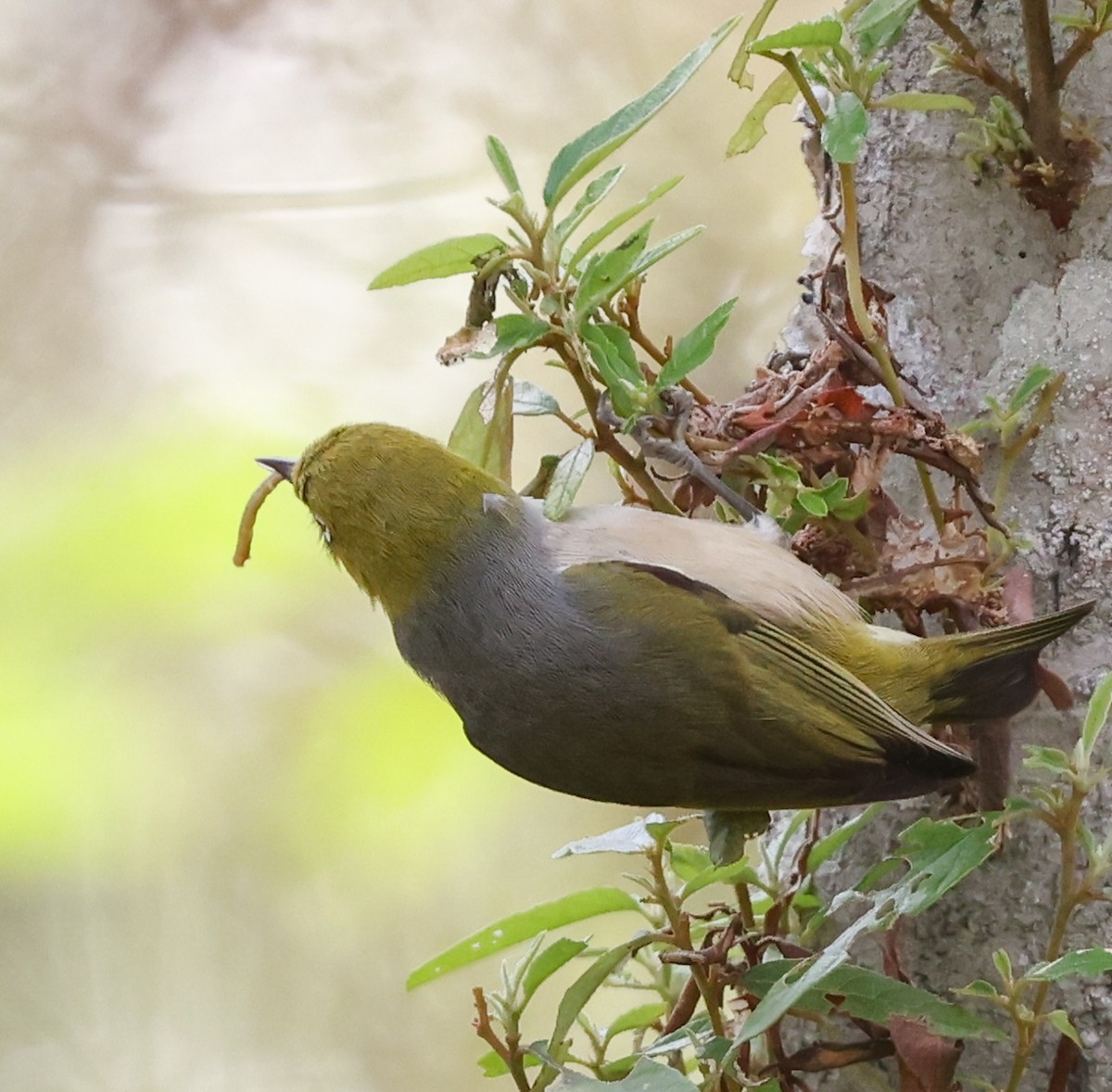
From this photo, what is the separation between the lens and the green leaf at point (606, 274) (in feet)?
2.41

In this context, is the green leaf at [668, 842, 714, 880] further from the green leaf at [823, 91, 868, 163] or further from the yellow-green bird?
the green leaf at [823, 91, 868, 163]

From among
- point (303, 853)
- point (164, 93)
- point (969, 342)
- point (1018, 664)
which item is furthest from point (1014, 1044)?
point (164, 93)

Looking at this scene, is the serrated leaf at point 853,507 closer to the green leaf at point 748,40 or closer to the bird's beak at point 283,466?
the green leaf at point 748,40

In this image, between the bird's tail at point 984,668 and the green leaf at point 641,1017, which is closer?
the bird's tail at point 984,668

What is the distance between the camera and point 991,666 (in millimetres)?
829

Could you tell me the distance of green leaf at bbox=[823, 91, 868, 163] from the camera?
747 millimetres

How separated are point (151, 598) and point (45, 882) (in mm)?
427

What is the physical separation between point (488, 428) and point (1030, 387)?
39 cm

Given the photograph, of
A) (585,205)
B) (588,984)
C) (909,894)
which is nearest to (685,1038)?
(588,984)

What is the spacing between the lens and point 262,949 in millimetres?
1789

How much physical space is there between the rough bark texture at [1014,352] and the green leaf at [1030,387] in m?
0.06

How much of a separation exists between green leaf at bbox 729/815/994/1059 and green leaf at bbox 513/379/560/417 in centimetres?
38

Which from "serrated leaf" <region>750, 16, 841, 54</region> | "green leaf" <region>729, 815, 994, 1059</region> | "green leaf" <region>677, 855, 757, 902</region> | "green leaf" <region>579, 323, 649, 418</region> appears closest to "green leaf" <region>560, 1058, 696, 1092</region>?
"green leaf" <region>729, 815, 994, 1059</region>

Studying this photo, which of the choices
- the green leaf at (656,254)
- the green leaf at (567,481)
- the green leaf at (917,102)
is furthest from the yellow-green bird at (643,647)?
the green leaf at (917,102)
